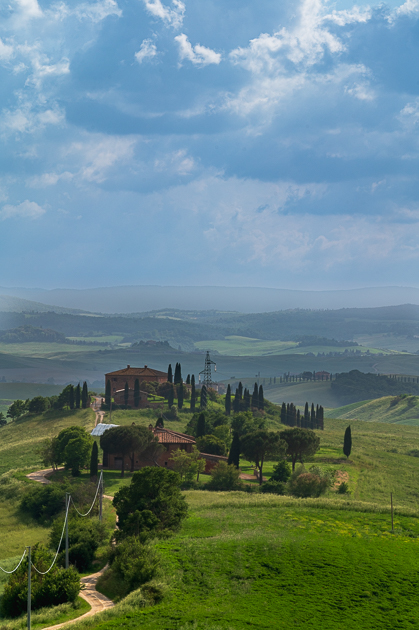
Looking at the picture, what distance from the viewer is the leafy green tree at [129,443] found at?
245 ft

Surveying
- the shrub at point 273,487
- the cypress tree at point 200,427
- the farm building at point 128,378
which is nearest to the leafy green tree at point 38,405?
the farm building at point 128,378

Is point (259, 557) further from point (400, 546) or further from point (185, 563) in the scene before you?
point (400, 546)

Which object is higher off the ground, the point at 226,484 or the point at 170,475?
the point at 170,475

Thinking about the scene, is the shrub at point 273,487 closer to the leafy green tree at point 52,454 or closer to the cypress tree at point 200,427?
the cypress tree at point 200,427

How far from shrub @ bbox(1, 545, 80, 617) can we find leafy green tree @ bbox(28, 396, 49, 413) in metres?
92.2

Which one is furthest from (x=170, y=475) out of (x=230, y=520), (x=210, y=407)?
(x=210, y=407)

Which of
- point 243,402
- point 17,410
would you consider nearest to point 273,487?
point 243,402

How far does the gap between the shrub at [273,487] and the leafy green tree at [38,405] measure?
70.4m

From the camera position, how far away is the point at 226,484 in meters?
68.6

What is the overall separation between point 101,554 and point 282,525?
50.4 feet

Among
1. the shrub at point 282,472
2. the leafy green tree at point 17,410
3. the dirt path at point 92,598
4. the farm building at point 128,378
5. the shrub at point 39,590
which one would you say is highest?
the farm building at point 128,378

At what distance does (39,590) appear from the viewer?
3250 centimetres

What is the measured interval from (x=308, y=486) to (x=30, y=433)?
210 feet

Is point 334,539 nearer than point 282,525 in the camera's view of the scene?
Yes
